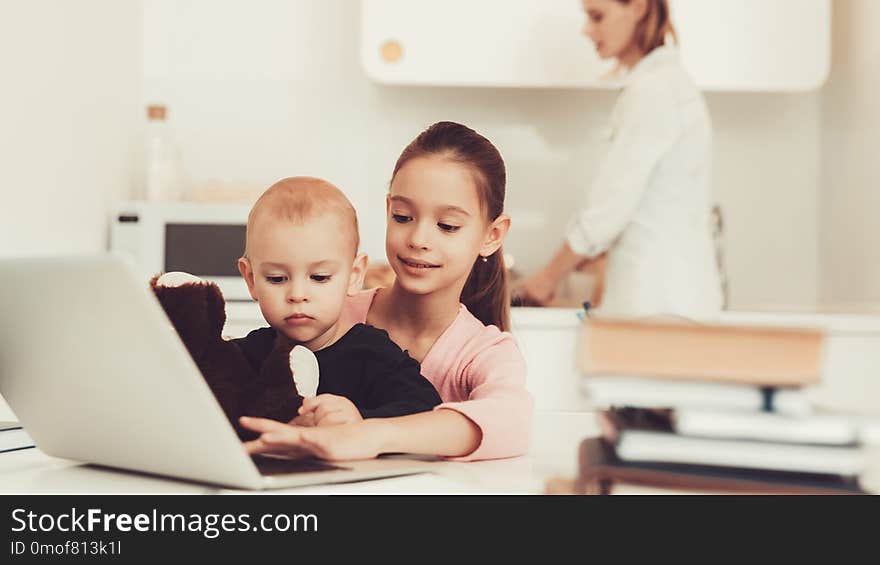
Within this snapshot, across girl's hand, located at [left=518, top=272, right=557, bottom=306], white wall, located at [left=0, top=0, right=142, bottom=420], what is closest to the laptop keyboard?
white wall, located at [left=0, top=0, right=142, bottom=420]

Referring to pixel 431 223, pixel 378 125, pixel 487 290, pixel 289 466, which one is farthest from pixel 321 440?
pixel 378 125

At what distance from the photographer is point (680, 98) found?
78.5 inches

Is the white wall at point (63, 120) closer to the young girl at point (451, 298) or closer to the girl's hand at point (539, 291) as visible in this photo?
the girl's hand at point (539, 291)

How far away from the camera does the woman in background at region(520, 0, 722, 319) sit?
6.51 ft

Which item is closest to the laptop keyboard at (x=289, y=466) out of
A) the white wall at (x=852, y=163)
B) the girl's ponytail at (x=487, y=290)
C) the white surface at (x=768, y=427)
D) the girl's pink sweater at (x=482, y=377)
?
the girl's pink sweater at (x=482, y=377)

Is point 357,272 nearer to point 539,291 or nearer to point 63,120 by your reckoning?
point 539,291

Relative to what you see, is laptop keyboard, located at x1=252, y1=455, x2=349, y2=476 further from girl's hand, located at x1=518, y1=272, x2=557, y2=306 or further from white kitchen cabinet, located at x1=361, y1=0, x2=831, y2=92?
white kitchen cabinet, located at x1=361, y1=0, x2=831, y2=92

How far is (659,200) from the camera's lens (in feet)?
6.64

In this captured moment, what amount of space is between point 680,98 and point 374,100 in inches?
42.7

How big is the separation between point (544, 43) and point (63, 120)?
1160mm

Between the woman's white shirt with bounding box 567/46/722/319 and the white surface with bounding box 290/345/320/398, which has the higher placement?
the woman's white shirt with bounding box 567/46/722/319

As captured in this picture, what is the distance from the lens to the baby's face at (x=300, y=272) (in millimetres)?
700

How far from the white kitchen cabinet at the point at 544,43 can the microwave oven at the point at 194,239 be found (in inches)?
21.4

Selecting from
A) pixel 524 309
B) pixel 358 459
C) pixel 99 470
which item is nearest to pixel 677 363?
pixel 358 459
